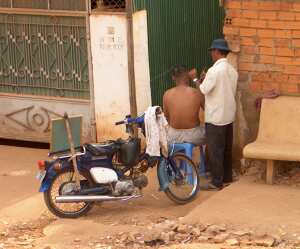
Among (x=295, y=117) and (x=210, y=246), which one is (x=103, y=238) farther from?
(x=295, y=117)

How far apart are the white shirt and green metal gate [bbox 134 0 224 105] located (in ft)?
4.70

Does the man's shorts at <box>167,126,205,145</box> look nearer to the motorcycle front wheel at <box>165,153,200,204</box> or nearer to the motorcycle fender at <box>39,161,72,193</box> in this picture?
the motorcycle front wheel at <box>165,153,200,204</box>

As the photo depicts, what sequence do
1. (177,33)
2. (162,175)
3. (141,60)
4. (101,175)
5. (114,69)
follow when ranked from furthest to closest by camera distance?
(177,33) < (114,69) < (141,60) < (162,175) < (101,175)

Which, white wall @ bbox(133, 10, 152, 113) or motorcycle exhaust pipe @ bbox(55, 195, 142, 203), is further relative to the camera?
white wall @ bbox(133, 10, 152, 113)

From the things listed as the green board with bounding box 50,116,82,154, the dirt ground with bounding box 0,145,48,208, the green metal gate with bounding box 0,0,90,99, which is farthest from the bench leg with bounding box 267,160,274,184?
the green metal gate with bounding box 0,0,90,99

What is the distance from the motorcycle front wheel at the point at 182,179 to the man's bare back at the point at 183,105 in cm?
59

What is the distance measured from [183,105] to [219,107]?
448 mm

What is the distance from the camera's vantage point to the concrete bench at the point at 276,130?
8.34 m

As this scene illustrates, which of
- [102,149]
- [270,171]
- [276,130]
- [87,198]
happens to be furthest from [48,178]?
[276,130]

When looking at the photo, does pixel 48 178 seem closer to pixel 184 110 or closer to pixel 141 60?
pixel 184 110

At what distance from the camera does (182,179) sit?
837cm

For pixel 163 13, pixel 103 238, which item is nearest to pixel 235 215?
pixel 103 238

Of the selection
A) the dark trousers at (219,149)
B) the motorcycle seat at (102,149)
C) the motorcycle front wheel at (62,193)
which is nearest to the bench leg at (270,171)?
the dark trousers at (219,149)

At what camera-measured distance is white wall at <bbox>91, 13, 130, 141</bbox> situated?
388 inches
